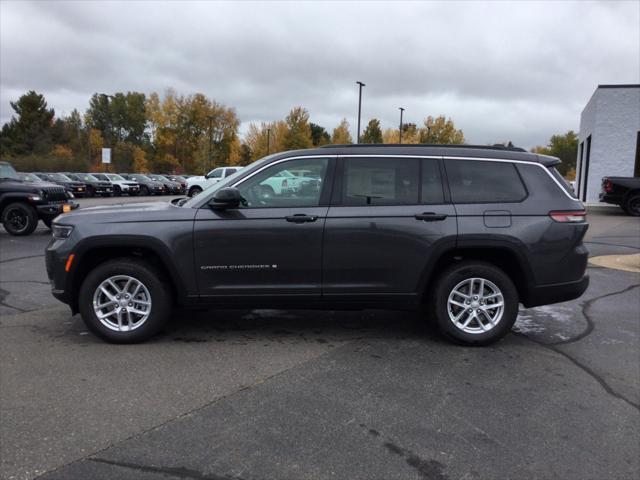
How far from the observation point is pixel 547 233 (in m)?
4.86

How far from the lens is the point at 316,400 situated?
149 inches

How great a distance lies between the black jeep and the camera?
13055 millimetres

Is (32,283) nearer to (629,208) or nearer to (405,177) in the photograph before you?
(405,177)

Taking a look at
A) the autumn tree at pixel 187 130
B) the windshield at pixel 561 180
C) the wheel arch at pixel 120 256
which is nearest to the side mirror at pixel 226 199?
the wheel arch at pixel 120 256

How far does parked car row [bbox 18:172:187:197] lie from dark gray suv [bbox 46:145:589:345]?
2713 cm

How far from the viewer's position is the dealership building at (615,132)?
21938mm

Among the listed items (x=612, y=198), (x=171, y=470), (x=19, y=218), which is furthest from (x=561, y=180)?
(x=612, y=198)

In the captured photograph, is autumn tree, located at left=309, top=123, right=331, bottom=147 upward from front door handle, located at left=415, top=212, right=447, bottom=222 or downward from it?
upward

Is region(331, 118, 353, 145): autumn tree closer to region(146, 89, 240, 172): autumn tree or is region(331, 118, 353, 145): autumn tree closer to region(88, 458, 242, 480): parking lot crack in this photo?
region(146, 89, 240, 172): autumn tree

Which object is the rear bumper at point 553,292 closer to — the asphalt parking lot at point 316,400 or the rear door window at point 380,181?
the asphalt parking lot at point 316,400

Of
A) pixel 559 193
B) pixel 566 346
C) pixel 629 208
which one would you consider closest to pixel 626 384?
pixel 566 346

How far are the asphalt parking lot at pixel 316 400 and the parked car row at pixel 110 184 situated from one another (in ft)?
90.1

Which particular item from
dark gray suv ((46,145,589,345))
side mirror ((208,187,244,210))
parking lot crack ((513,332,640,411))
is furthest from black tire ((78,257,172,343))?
parking lot crack ((513,332,640,411))

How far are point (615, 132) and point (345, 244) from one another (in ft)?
71.2
